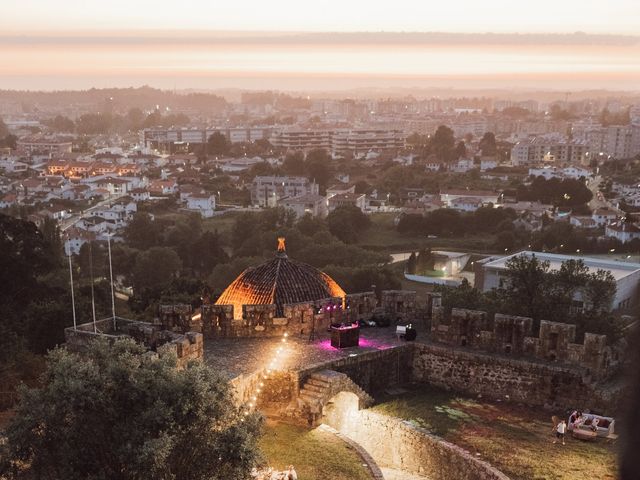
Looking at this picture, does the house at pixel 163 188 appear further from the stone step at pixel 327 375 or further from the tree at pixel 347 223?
the stone step at pixel 327 375

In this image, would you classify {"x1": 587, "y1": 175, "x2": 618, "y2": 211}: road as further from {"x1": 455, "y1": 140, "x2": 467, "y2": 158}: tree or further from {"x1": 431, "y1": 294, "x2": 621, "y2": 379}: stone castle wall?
{"x1": 431, "y1": 294, "x2": 621, "y2": 379}: stone castle wall

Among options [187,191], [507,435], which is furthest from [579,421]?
[187,191]

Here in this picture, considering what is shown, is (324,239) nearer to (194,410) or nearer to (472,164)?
(194,410)

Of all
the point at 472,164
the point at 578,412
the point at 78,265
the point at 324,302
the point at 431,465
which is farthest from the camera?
the point at 472,164

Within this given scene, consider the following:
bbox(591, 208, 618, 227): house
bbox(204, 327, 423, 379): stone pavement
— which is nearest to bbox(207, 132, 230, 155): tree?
bbox(591, 208, 618, 227): house

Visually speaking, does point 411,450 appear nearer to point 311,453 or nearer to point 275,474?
point 311,453

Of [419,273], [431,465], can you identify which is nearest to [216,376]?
[431,465]
